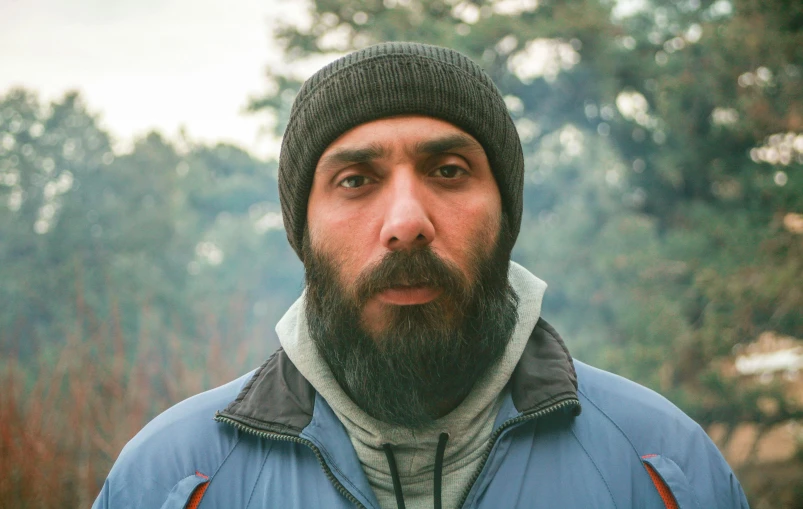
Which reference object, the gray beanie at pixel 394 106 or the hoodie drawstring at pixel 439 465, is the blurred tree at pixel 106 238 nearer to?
the gray beanie at pixel 394 106

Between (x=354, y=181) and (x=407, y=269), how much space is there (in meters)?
0.28

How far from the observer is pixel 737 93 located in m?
8.20

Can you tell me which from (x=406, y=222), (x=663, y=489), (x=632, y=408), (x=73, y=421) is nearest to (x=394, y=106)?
(x=406, y=222)

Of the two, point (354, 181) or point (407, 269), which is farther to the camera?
point (354, 181)

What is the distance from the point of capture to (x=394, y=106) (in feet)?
5.48

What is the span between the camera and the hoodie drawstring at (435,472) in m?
1.48

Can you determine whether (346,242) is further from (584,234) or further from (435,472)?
(584,234)

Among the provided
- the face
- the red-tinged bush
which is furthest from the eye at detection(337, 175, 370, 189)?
the red-tinged bush

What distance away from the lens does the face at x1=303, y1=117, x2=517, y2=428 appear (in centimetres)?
155

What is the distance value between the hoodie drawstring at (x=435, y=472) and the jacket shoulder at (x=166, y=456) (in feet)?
1.13

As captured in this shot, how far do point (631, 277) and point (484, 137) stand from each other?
7750 mm

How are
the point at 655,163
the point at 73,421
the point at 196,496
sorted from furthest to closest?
the point at 655,163, the point at 73,421, the point at 196,496

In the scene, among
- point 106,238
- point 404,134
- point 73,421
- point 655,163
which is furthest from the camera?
point 106,238

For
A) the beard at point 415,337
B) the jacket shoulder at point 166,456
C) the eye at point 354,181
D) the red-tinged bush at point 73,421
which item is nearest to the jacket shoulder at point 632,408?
the beard at point 415,337
